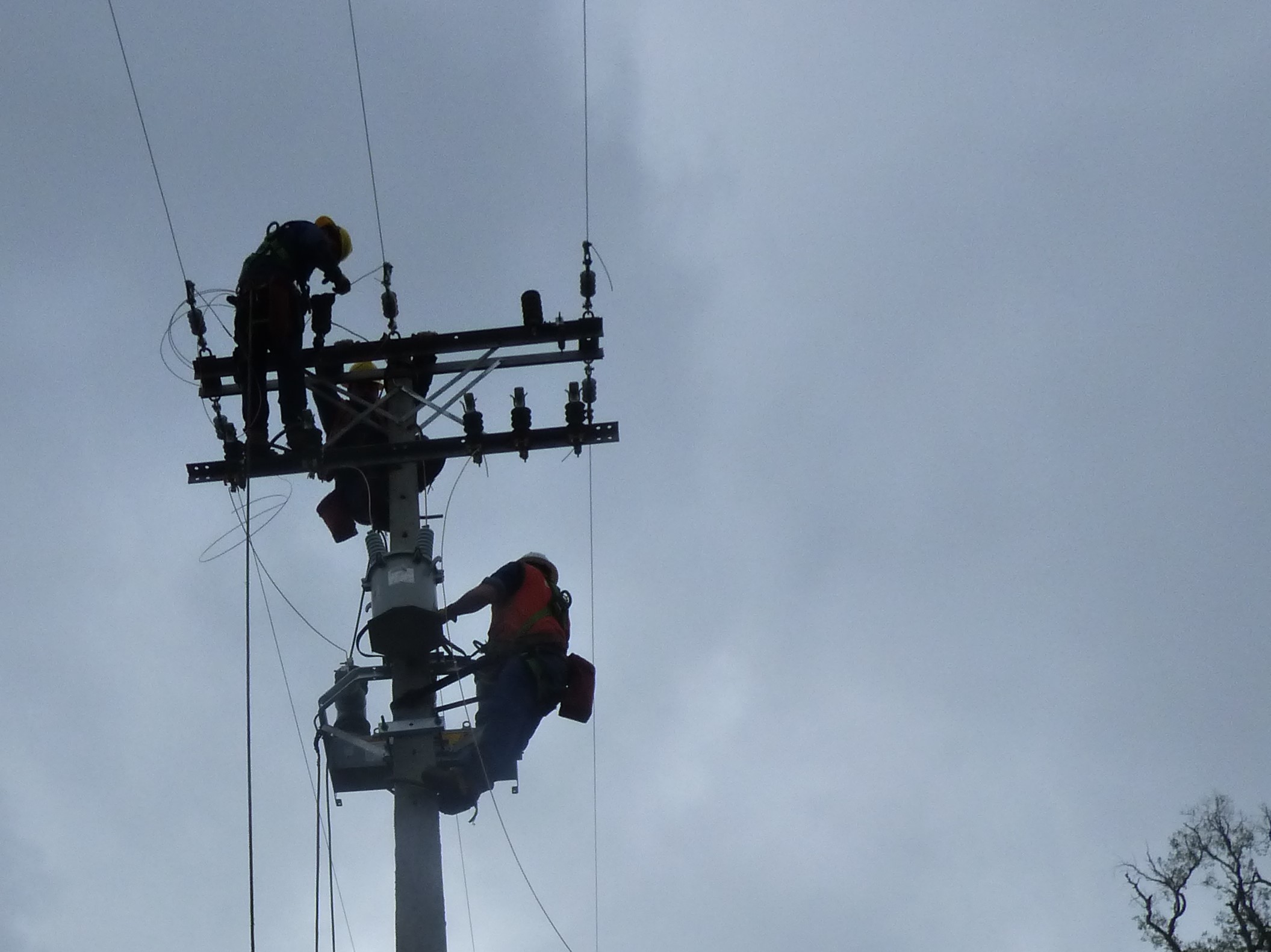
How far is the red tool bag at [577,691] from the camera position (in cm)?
994

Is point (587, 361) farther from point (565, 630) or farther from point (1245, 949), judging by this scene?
point (1245, 949)

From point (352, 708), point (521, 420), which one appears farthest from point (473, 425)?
point (352, 708)

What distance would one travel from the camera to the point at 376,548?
976 centimetres

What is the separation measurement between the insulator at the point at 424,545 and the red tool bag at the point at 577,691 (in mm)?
977

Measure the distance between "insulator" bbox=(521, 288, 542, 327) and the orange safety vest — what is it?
4.84 ft

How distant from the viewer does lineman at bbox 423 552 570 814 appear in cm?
926

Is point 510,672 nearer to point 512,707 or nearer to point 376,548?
point 512,707

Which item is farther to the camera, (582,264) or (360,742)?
(582,264)

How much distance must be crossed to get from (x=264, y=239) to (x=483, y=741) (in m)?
3.35

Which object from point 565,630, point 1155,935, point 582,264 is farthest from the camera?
point 1155,935

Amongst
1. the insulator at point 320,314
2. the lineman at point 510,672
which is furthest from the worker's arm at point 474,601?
the insulator at point 320,314

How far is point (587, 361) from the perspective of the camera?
10.7 m

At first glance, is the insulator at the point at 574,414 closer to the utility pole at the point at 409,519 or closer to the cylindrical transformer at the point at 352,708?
the utility pole at the point at 409,519

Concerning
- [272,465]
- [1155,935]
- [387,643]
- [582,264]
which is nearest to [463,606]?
[387,643]
